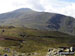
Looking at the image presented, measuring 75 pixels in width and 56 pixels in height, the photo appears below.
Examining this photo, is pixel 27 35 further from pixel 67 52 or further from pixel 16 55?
pixel 67 52

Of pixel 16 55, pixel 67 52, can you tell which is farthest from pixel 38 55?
pixel 67 52

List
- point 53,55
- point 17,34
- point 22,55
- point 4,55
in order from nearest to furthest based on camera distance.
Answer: point 53,55, point 4,55, point 22,55, point 17,34

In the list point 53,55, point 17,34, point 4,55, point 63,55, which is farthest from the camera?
point 17,34

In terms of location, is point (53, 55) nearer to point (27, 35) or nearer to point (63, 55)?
point (63, 55)

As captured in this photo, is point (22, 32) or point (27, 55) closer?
point (27, 55)

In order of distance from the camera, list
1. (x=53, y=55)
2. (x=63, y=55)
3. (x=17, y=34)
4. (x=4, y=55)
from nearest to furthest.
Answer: (x=63, y=55), (x=53, y=55), (x=4, y=55), (x=17, y=34)

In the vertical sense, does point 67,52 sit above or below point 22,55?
above

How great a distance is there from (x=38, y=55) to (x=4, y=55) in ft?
46.5

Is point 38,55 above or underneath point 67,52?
underneath

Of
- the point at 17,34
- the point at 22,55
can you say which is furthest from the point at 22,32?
the point at 22,55

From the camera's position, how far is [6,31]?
197 meters

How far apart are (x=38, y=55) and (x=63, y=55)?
3391cm

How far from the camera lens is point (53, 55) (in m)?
69.4

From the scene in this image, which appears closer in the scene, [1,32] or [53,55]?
[53,55]
